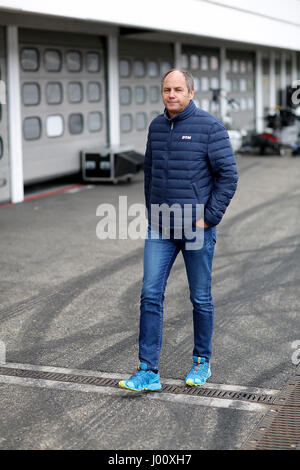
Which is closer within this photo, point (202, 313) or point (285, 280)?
point (202, 313)

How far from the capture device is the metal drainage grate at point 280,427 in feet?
12.6

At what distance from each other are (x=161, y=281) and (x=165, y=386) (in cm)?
68

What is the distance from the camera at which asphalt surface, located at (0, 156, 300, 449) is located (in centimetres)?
404

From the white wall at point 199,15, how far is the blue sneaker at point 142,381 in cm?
641

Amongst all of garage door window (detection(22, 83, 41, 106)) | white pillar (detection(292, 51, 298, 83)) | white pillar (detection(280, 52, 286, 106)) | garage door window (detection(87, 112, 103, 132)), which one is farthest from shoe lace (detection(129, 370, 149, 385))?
Answer: white pillar (detection(292, 51, 298, 83))

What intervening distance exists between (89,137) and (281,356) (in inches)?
403

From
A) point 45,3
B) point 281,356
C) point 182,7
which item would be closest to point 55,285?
point 281,356

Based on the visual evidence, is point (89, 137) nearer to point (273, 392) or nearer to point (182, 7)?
point (182, 7)

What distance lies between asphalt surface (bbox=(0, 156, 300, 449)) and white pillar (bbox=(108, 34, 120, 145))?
4458mm

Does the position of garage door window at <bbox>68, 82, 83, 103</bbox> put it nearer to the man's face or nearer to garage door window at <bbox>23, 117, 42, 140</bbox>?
garage door window at <bbox>23, 117, 42, 140</bbox>

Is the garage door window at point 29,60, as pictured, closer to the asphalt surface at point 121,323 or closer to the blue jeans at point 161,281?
the asphalt surface at point 121,323

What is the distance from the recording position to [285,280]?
718 centimetres

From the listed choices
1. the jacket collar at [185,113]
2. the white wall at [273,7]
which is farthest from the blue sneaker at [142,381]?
the white wall at [273,7]
